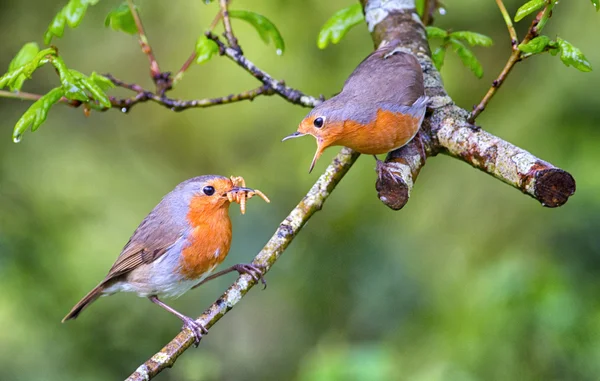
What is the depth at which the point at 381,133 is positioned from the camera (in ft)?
11.5

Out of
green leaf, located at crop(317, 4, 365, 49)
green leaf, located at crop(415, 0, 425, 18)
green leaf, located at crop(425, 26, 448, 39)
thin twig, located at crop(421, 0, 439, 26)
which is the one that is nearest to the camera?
green leaf, located at crop(425, 26, 448, 39)

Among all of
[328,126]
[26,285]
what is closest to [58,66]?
[328,126]

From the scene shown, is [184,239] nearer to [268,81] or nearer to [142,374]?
[268,81]

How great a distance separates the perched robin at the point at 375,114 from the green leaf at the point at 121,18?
146 centimetres

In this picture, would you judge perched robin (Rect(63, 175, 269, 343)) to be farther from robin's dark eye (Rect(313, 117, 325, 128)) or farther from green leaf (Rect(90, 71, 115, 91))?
green leaf (Rect(90, 71, 115, 91))

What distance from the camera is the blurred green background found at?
4.32m

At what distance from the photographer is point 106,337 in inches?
206

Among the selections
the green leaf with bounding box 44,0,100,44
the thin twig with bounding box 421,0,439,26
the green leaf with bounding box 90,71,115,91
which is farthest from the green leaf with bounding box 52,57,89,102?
the thin twig with bounding box 421,0,439,26

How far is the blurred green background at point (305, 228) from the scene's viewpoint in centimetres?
432

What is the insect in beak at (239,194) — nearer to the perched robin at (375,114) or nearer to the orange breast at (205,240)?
the orange breast at (205,240)

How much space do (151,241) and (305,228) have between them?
255cm

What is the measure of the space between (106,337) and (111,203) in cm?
198

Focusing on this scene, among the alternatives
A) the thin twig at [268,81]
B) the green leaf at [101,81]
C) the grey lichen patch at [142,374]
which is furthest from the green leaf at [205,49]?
the grey lichen patch at [142,374]

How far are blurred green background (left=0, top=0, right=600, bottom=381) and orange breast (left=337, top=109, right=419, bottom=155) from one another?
4.05ft
